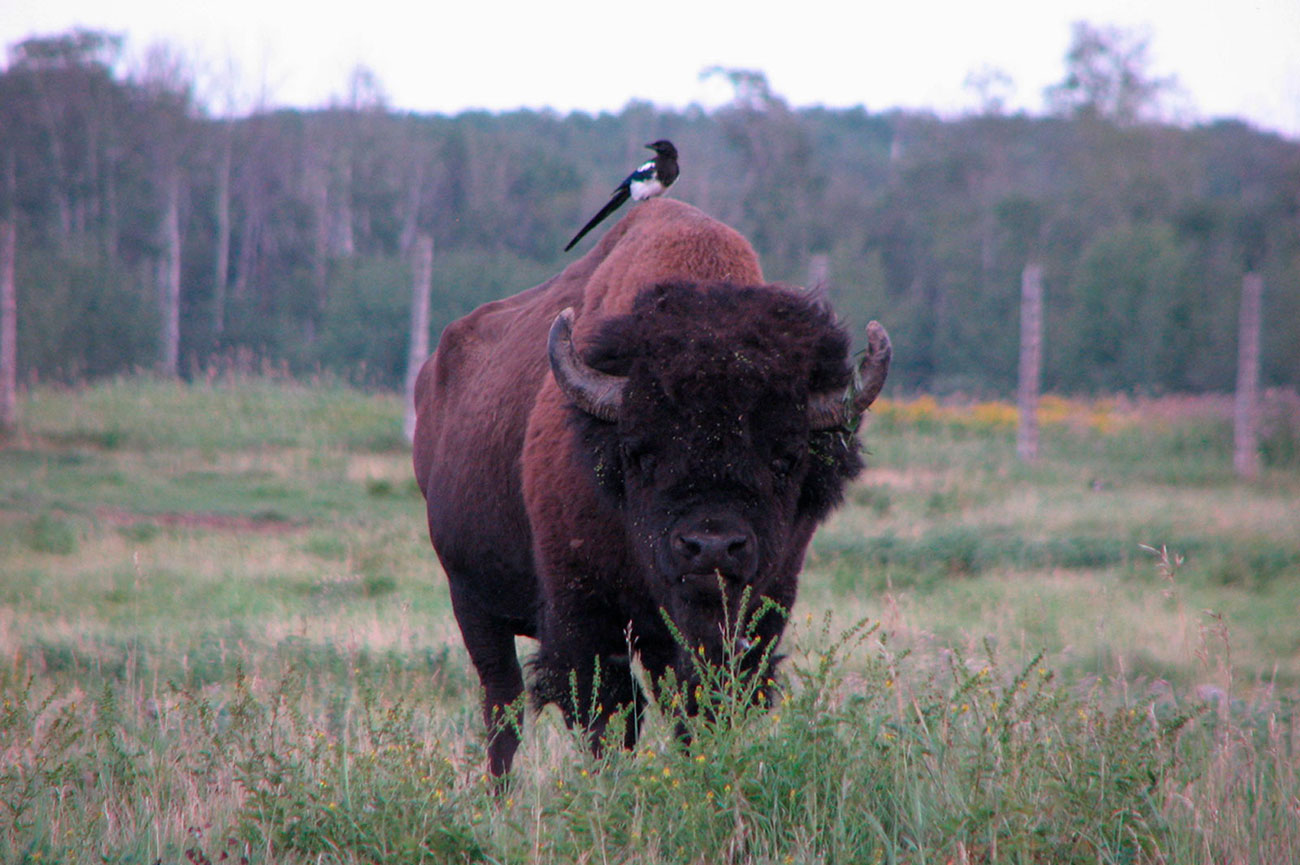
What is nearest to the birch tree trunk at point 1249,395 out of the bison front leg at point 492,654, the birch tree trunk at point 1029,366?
the birch tree trunk at point 1029,366

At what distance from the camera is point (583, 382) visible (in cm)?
390

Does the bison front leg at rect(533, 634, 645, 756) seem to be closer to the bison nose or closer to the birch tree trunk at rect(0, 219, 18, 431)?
the bison nose

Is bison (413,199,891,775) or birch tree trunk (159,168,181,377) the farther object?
birch tree trunk (159,168,181,377)

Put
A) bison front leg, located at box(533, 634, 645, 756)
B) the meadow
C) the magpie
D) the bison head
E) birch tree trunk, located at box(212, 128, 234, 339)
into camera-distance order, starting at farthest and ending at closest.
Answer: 1. birch tree trunk, located at box(212, 128, 234, 339)
2. the magpie
3. bison front leg, located at box(533, 634, 645, 756)
4. the bison head
5. the meadow

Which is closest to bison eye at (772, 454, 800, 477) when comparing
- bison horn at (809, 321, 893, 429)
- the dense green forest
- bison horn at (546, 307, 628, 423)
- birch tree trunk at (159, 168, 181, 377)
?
bison horn at (809, 321, 893, 429)

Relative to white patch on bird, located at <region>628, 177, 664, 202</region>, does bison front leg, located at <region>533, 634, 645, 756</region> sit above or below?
below

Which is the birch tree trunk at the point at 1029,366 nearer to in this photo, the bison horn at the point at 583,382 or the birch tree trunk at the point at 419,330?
the birch tree trunk at the point at 419,330

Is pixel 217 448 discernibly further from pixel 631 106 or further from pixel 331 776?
pixel 631 106

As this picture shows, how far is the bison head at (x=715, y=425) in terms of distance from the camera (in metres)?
3.62

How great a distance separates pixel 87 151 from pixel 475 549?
4991cm

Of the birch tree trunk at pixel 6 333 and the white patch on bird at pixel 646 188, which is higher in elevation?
the white patch on bird at pixel 646 188

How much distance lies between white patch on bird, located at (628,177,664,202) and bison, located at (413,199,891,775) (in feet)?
2.91

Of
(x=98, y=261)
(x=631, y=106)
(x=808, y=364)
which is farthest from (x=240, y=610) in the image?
(x=631, y=106)

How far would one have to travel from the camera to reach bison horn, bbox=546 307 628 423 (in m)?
3.88
